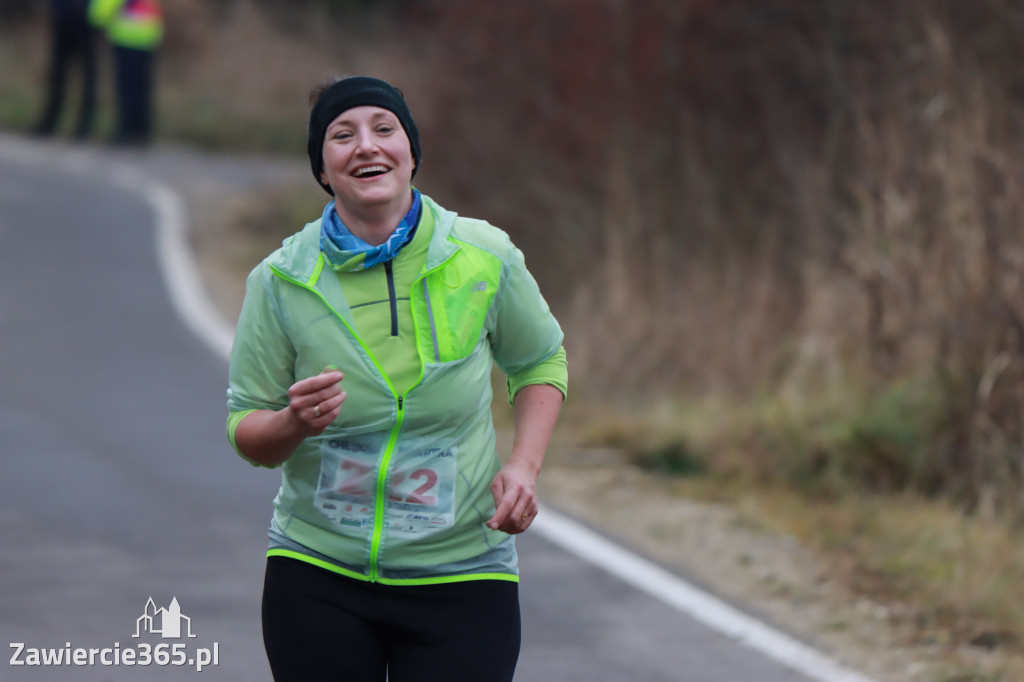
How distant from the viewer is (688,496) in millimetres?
7586

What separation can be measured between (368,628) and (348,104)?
3.44 feet

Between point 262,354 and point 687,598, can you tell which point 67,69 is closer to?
point 687,598

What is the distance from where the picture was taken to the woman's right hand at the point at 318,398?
2.83 metres

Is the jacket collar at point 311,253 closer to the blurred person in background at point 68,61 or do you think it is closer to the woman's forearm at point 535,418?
the woman's forearm at point 535,418

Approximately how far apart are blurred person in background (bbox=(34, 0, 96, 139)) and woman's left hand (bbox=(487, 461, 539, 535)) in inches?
780

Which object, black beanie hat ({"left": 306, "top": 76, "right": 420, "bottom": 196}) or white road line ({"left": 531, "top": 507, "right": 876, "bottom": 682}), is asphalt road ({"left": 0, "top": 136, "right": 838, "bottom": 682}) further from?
black beanie hat ({"left": 306, "top": 76, "right": 420, "bottom": 196})

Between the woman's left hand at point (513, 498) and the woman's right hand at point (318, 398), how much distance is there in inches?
16.0

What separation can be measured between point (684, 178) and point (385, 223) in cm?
961

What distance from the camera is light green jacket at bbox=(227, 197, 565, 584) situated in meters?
3.07

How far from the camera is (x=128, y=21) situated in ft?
69.6

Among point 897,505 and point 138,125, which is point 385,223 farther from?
point 138,125

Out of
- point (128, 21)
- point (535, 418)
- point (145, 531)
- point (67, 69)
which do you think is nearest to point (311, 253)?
point (535, 418)

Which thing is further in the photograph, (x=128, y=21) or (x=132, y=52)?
(x=132, y=52)

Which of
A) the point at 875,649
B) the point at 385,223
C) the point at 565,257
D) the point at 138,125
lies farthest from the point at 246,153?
the point at 385,223
